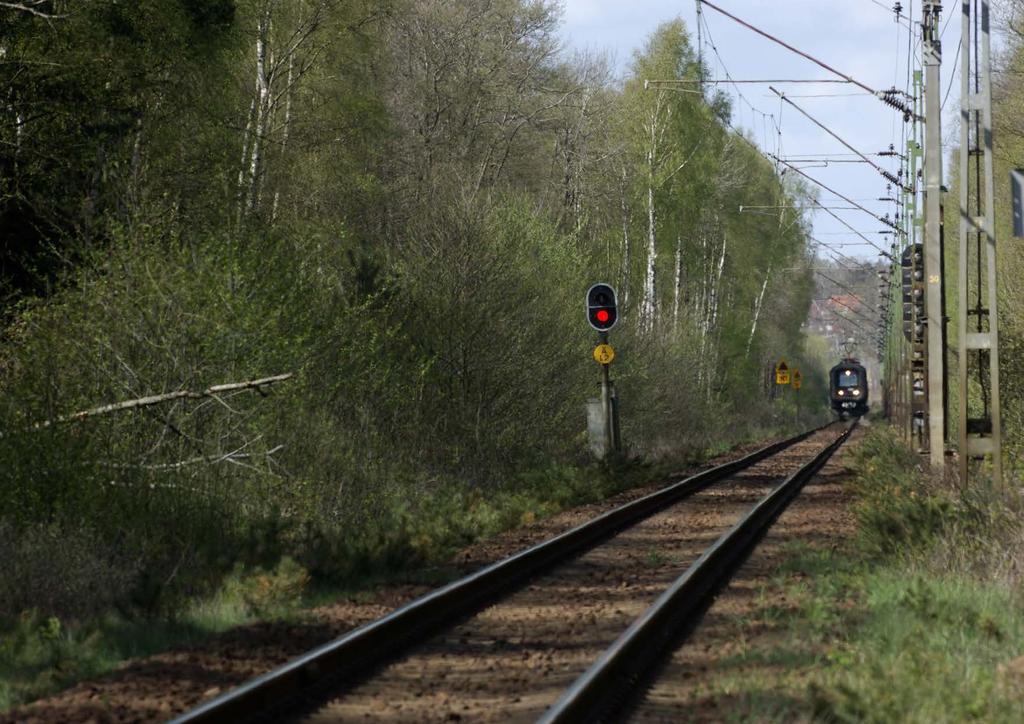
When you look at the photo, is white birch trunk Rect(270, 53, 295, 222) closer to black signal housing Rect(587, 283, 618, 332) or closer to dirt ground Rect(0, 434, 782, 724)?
black signal housing Rect(587, 283, 618, 332)

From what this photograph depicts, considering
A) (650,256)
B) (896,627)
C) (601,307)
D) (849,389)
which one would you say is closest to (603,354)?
(601,307)

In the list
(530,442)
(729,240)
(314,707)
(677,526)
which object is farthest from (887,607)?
(729,240)

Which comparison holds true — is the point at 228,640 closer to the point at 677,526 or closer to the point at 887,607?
the point at 887,607

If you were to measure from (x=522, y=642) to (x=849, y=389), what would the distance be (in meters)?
74.4

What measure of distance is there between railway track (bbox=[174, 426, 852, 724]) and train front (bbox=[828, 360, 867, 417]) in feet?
219

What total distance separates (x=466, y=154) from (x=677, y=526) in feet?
62.6

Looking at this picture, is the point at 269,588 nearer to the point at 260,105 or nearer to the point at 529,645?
the point at 529,645

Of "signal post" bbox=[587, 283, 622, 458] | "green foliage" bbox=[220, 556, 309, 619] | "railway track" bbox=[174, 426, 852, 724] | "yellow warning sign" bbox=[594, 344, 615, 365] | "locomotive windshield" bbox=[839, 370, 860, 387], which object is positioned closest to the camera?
"railway track" bbox=[174, 426, 852, 724]

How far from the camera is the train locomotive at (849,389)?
267 feet

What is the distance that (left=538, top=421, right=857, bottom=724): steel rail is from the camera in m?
7.42

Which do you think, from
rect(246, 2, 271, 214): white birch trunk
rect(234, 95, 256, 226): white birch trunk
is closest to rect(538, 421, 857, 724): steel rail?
rect(234, 95, 256, 226): white birch trunk

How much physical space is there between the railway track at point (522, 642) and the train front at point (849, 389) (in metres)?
66.7

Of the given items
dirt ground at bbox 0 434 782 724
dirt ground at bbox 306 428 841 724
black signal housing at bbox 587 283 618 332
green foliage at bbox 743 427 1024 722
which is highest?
black signal housing at bbox 587 283 618 332

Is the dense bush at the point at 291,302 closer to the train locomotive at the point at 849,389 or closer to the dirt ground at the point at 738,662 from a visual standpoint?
the dirt ground at the point at 738,662
